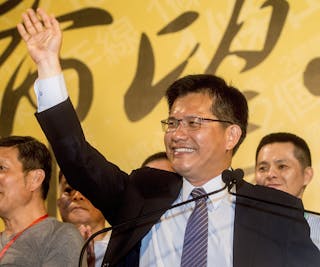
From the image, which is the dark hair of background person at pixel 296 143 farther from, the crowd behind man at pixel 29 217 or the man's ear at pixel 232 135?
the crowd behind man at pixel 29 217

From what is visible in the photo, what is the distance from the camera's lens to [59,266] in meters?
1.64

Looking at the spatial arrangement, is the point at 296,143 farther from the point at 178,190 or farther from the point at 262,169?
the point at 178,190

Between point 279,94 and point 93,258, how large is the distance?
42.3 inches

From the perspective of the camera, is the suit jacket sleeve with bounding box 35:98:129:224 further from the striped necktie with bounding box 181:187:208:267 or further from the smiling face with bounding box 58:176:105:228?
the smiling face with bounding box 58:176:105:228

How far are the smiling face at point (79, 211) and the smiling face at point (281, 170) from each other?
0.63 meters

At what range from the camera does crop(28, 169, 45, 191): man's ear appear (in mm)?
1897

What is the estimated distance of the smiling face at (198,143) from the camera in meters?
1.59

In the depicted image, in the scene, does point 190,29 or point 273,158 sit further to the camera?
point 190,29

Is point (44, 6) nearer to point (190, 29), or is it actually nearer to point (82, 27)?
point (82, 27)

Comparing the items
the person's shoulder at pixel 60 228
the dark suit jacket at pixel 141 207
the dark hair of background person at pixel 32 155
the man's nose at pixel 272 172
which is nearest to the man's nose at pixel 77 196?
the dark hair of background person at pixel 32 155

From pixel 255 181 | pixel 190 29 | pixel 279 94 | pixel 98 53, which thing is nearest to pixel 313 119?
pixel 279 94

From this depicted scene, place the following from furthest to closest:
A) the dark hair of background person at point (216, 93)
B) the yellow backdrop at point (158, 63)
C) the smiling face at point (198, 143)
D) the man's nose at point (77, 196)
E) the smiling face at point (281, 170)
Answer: the yellow backdrop at point (158, 63), the man's nose at point (77, 196), the smiling face at point (281, 170), the dark hair of background person at point (216, 93), the smiling face at point (198, 143)

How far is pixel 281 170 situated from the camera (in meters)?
2.32

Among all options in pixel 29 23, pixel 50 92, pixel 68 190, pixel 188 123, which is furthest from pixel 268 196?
pixel 68 190
